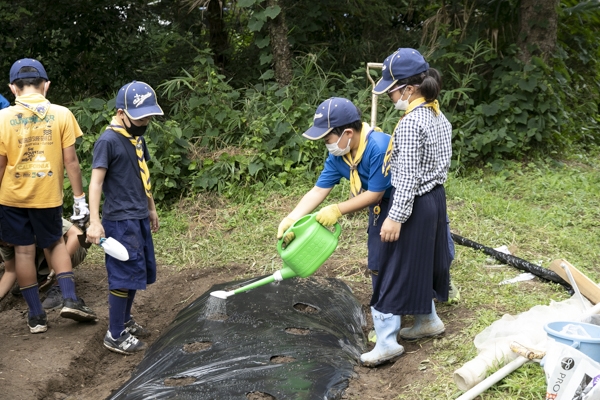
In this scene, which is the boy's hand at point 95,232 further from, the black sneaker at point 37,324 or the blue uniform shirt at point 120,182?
the black sneaker at point 37,324

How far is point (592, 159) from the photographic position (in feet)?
25.1

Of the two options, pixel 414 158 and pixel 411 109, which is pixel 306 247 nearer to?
pixel 414 158

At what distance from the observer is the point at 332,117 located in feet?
10.4

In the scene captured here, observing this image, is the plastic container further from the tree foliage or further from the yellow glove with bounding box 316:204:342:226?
the tree foliage

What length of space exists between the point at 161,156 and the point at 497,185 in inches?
138

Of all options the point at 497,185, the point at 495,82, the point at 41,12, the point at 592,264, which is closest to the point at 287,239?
the point at 592,264

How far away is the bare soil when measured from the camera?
3.16 meters

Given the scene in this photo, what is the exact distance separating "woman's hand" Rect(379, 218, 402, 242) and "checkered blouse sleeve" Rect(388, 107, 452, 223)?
0.02 meters

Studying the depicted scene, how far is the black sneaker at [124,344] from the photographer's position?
3793 mm

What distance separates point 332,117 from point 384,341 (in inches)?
45.9

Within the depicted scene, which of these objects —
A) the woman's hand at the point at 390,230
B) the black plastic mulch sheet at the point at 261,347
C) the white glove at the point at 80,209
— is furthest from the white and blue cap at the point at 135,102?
the woman's hand at the point at 390,230

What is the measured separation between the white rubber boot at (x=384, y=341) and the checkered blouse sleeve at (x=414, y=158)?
21.7 inches

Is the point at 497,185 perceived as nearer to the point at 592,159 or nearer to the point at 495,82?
the point at 495,82

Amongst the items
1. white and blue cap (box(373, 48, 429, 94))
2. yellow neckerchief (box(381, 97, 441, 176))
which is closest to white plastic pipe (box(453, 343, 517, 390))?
yellow neckerchief (box(381, 97, 441, 176))
